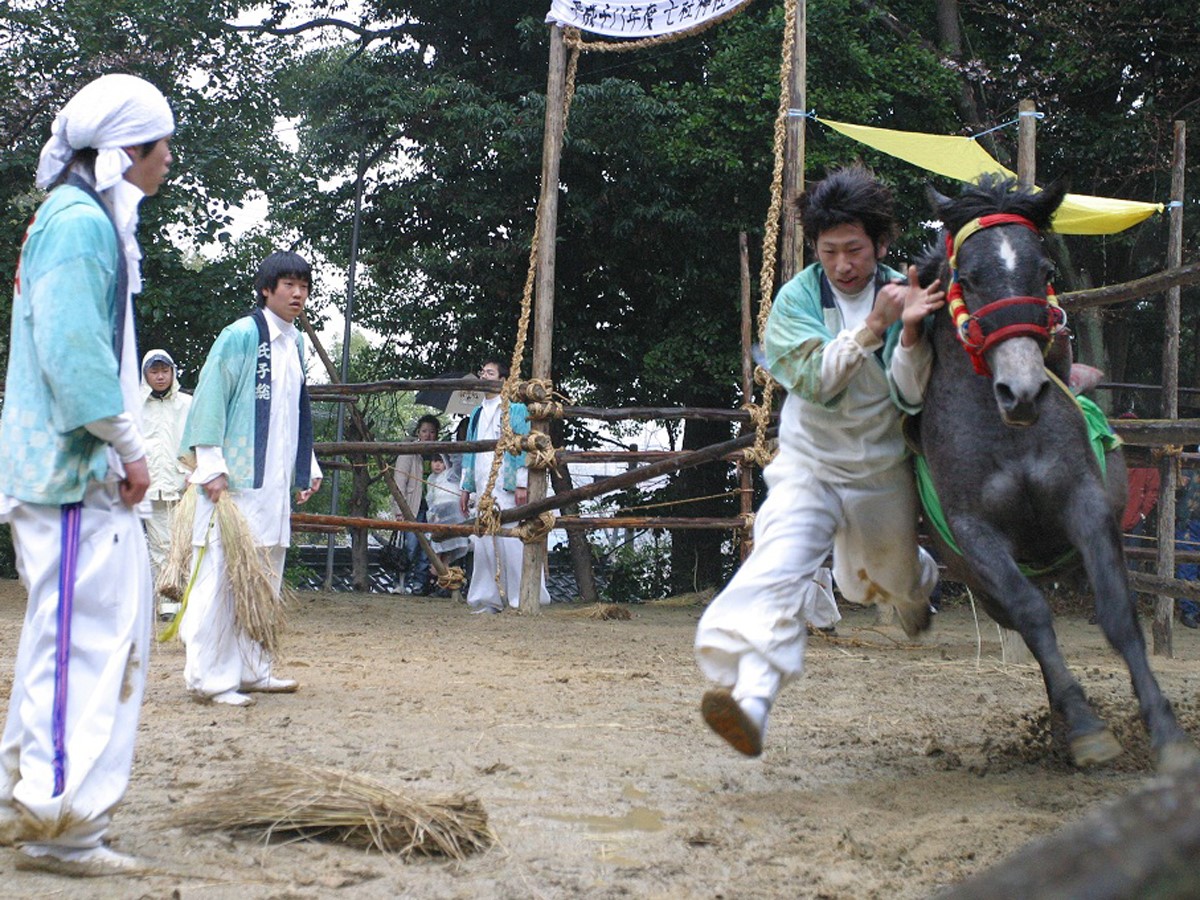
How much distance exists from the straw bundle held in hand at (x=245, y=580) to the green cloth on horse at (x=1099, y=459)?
260 cm

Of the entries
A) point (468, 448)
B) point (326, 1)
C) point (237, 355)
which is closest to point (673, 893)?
point (237, 355)

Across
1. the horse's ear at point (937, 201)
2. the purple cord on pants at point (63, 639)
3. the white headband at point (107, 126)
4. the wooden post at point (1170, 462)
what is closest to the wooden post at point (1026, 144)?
the wooden post at point (1170, 462)

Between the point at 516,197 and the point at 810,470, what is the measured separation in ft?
35.7

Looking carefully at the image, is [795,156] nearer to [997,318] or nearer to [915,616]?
[915,616]

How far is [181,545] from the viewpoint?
6379 millimetres

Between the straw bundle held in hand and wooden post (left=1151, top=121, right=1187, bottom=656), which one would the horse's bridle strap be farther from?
wooden post (left=1151, top=121, right=1187, bottom=656)

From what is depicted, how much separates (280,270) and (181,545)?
187 centimetres

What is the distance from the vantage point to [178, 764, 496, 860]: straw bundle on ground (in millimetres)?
2777

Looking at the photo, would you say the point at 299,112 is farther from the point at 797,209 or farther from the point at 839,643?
the point at 797,209

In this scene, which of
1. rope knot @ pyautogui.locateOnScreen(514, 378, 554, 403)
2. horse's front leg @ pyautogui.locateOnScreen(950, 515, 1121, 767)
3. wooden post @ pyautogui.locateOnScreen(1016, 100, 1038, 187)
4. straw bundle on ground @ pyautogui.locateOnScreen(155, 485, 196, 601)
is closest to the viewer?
horse's front leg @ pyautogui.locateOnScreen(950, 515, 1121, 767)

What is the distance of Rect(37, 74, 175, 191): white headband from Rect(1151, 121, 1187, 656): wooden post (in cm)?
617

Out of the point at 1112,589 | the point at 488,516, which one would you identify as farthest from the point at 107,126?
the point at 488,516

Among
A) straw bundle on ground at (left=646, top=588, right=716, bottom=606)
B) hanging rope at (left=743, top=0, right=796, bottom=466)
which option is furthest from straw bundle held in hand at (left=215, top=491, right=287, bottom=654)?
straw bundle on ground at (left=646, top=588, right=716, bottom=606)

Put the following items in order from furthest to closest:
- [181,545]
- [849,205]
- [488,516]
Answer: [488,516] < [181,545] < [849,205]
